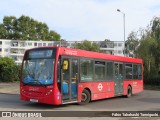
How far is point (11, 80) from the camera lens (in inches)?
1726

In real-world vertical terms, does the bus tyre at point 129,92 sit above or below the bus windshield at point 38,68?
below

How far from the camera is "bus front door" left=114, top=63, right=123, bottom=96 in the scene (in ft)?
69.5

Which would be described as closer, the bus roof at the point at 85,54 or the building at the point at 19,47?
the bus roof at the point at 85,54

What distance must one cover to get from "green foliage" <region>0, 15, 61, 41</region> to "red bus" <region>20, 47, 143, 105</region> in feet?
283

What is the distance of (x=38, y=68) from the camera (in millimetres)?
15906

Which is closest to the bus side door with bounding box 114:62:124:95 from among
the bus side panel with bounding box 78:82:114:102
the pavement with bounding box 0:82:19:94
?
the bus side panel with bounding box 78:82:114:102

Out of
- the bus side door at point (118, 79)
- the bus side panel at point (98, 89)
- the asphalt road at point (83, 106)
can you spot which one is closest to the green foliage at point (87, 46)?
the bus side door at point (118, 79)

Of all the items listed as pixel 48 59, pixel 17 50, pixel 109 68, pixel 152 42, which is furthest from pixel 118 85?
pixel 17 50

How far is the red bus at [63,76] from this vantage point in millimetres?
15516

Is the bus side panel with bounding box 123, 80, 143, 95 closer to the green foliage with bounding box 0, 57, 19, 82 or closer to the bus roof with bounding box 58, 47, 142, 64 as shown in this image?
the bus roof with bounding box 58, 47, 142, 64

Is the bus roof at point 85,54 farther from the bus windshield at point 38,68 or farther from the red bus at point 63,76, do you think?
the bus windshield at point 38,68

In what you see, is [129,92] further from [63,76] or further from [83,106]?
[63,76]

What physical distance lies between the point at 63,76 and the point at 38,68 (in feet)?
4.14

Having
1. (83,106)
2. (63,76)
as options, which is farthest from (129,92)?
(63,76)
